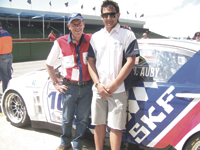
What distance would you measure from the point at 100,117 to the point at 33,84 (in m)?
1.41

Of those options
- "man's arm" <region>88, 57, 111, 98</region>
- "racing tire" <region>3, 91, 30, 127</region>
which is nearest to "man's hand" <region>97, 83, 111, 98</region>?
"man's arm" <region>88, 57, 111, 98</region>

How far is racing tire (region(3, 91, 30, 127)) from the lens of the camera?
3412 millimetres

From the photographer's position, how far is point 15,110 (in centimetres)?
374

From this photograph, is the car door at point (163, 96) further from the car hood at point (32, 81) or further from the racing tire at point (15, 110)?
the racing tire at point (15, 110)

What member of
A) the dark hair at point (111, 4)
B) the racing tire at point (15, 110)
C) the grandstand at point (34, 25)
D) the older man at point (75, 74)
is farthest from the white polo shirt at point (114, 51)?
the grandstand at point (34, 25)

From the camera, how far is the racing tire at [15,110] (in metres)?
3.41

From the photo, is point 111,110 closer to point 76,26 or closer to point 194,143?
point 194,143

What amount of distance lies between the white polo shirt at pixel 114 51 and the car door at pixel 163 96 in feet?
0.94

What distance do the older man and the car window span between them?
692 mm

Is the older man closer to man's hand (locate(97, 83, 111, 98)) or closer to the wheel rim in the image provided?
man's hand (locate(97, 83, 111, 98))

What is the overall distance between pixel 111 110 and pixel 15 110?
2316 millimetres

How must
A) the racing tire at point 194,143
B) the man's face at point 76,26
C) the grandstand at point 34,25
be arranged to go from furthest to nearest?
1. the grandstand at point 34,25
2. the man's face at point 76,26
3. the racing tire at point 194,143

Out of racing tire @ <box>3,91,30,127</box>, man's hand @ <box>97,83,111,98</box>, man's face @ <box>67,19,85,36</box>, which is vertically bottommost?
racing tire @ <box>3,91,30,127</box>

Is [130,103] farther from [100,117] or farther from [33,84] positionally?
[33,84]
